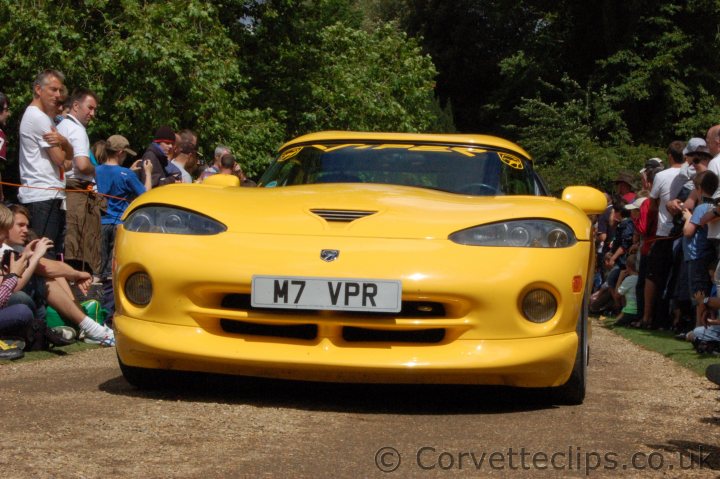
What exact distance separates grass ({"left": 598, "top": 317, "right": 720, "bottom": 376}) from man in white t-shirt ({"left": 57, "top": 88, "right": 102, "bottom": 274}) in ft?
14.9

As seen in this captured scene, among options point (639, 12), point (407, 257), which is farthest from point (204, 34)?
point (407, 257)

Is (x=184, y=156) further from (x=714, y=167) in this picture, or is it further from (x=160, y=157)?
(x=714, y=167)

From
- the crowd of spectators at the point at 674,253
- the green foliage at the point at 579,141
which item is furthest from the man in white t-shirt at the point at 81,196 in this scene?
the green foliage at the point at 579,141

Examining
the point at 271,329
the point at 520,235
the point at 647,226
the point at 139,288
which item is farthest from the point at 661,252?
the point at 139,288

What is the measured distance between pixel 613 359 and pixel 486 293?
11.2 feet

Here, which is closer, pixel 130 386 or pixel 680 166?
pixel 130 386

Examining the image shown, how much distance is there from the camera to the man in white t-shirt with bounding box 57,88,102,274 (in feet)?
32.4

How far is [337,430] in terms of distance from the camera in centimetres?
484

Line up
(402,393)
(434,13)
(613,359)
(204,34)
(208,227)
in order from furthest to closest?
(434,13) < (204,34) < (613,359) < (402,393) < (208,227)

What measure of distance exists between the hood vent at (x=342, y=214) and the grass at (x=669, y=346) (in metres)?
2.88

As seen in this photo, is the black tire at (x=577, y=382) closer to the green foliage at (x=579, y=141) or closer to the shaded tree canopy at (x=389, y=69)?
the shaded tree canopy at (x=389, y=69)

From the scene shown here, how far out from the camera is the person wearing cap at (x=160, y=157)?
36.1ft

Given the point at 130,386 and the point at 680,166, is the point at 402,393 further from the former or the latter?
the point at 680,166

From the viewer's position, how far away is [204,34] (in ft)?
94.6
